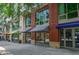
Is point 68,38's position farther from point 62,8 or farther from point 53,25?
point 62,8

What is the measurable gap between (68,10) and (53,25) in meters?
3.22

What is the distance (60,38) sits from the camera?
24.6 meters

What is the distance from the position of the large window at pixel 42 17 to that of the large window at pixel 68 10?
4151 mm

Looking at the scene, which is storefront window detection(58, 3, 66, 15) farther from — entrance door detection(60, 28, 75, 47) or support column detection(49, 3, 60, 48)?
entrance door detection(60, 28, 75, 47)

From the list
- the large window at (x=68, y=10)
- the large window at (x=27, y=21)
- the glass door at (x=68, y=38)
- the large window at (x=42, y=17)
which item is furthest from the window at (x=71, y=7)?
the large window at (x=27, y=21)

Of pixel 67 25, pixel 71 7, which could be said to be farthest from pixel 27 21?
pixel 67 25

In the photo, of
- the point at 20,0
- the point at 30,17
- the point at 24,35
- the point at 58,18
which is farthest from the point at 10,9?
the point at 24,35

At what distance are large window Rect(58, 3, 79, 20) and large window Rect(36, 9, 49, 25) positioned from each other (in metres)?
4.15

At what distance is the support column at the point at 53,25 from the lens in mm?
25139

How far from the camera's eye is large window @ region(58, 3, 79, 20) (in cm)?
2200

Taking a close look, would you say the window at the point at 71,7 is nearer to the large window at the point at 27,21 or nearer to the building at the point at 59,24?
the building at the point at 59,24

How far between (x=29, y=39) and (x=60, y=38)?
13.3m

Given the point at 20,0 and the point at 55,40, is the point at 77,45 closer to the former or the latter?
the point at 55,40

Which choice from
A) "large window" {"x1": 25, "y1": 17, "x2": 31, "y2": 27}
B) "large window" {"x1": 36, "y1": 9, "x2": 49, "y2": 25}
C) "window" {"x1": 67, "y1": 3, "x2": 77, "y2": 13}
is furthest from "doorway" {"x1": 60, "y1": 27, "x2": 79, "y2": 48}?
"large window" {"x1": 25, "y1": 17, "x2": 31, "y2": 27}
